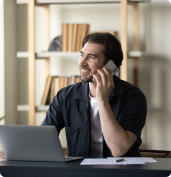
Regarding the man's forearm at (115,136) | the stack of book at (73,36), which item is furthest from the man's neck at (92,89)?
the stack of book at (73,36)

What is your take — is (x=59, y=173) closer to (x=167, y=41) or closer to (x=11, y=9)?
(x=167, y=41)

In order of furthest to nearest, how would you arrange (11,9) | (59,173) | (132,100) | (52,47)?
1. (11,9)
2. (52,47)
3. (132,100)
4. (59,173)

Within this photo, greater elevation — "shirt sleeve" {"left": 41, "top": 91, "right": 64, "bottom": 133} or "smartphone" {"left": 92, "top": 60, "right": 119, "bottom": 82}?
A: "smartphone" {"left": 92, "top": 60, "right": 119, "bottom": 82}

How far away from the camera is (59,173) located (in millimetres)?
1111

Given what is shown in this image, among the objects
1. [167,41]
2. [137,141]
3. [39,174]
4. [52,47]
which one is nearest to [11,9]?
[52,47]

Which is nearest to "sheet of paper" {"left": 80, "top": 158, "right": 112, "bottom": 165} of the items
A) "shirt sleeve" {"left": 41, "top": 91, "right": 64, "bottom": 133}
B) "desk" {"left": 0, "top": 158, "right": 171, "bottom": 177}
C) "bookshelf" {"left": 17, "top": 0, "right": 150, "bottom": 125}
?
"desk" {"left": 0, "top": 158, "right": 171, "bottom": 177}

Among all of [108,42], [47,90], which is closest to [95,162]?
[108,42]

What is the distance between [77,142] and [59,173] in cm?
56

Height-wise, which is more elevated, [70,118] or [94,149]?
[70,118]

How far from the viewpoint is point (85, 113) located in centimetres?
168

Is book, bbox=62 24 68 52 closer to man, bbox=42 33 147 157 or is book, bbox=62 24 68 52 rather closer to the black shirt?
man, bbox=42 33 147 157

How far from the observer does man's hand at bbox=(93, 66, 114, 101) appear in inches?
61.2

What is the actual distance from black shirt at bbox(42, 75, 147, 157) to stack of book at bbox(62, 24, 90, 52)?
833mm

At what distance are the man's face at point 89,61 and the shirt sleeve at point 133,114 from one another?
0.93 feet
